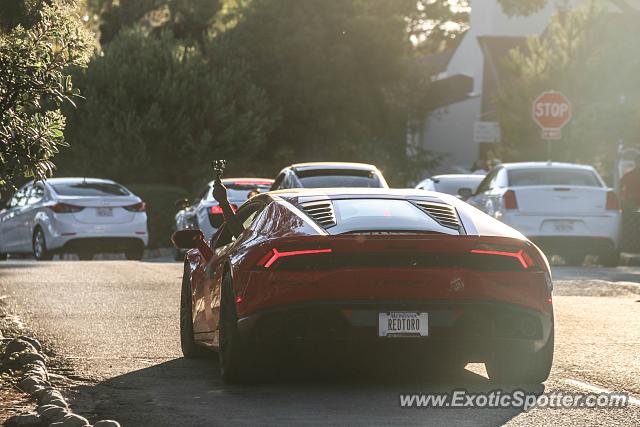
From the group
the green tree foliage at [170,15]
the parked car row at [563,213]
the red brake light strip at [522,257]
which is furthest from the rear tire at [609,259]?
the green tree foliage at [170,15]

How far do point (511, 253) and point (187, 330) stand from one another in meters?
3.17

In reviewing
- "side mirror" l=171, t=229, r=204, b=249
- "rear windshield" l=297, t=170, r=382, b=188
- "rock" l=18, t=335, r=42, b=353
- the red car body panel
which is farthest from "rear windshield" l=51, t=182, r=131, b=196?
the red car body panel

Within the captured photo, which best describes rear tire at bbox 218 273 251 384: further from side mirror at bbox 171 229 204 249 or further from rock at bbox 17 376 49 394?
side mirror at bbox 171 229 204 249

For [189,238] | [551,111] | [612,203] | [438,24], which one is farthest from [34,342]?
[438,24]

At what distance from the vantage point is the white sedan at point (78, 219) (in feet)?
94.8

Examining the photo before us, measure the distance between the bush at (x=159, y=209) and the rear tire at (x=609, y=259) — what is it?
18147mm

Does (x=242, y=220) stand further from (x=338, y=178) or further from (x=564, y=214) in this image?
(x=564, y=214)

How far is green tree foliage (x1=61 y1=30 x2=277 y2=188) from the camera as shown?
44156 millimetres

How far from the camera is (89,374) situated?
1026 cm

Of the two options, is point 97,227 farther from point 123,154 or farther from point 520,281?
point 520,281

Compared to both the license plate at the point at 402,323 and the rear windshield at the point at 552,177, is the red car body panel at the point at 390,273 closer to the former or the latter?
the license plate at the point at 402,323

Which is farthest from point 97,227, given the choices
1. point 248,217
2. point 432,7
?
point 432,7

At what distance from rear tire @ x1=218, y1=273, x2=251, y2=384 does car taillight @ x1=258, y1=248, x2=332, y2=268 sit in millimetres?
383

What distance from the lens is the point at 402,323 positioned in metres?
9.05
